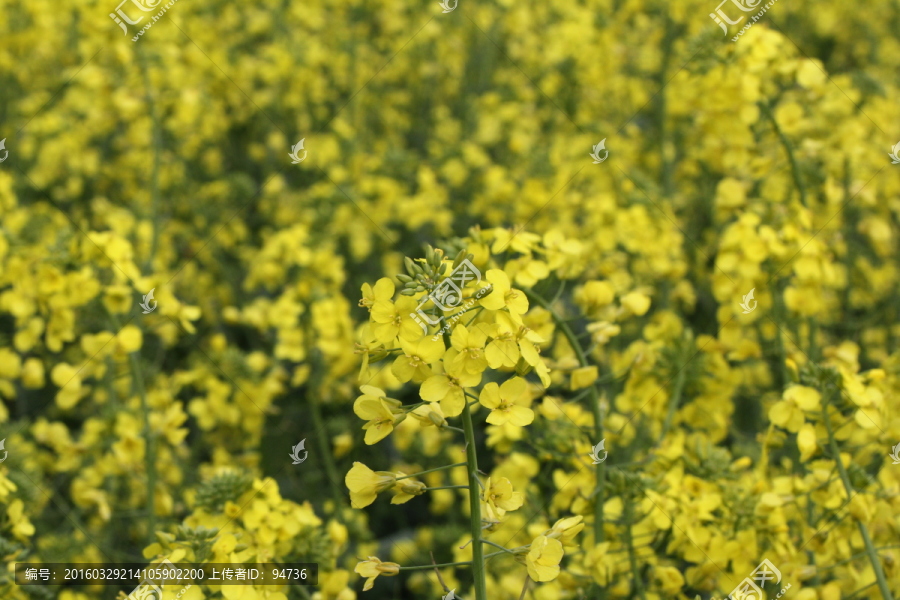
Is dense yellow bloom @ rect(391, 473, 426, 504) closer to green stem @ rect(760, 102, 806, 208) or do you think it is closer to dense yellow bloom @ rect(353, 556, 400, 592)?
dense yellow bloom @ rect(353, 556, 400, 592)

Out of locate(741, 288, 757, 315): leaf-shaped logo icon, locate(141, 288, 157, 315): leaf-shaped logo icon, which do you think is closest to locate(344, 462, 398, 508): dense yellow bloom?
locate(141, 288, 157, 315): leaf-shaped logo icon

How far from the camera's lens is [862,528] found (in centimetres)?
246

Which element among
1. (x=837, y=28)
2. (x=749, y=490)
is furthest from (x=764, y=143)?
(x=837, y=28)

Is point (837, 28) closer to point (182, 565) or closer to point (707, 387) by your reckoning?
point (707, 387)

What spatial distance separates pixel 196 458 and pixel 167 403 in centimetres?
82

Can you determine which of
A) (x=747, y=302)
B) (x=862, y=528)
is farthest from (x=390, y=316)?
(x=747, y=302)

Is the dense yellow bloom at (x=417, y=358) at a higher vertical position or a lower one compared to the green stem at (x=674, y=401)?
higher

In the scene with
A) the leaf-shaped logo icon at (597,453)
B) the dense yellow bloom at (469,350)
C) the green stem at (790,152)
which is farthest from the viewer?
the green stem at (790,152)

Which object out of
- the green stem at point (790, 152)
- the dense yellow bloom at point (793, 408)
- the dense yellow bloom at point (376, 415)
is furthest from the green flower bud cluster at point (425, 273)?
the green stem at point (790, 152)

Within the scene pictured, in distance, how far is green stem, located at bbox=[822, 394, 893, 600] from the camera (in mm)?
2364

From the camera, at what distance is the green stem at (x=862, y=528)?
236 cm

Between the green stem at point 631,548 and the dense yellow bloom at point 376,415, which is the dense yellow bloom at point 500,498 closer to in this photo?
the dense yellow bloom at point 376,415

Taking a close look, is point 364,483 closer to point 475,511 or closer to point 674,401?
point 475,511

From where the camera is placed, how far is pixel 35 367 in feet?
11.5
